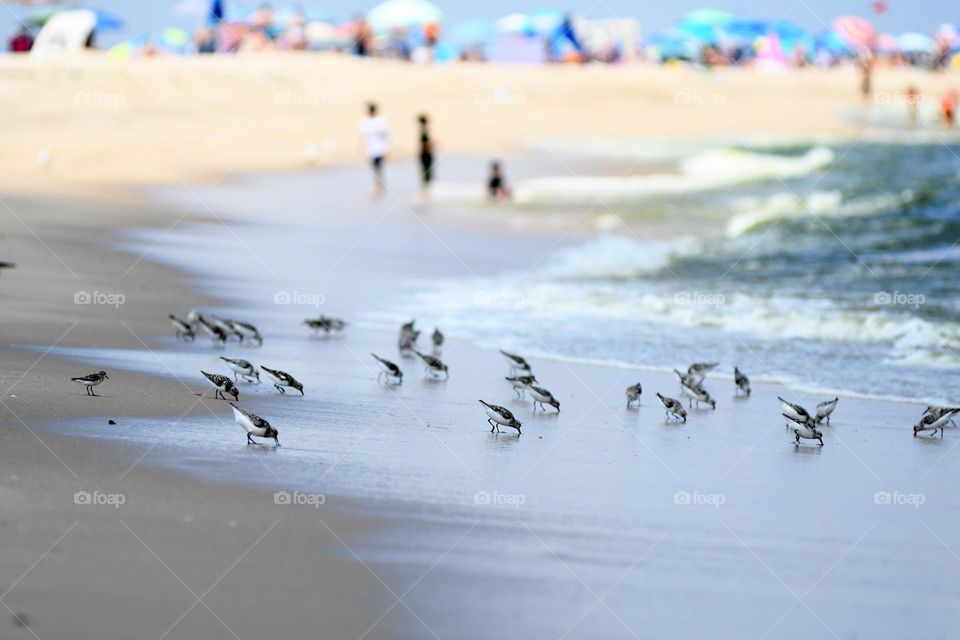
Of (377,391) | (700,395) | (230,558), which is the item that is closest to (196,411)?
(377,391)

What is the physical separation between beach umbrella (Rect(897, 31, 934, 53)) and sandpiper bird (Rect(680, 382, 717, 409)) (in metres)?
93.1

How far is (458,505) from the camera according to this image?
809 centimetres

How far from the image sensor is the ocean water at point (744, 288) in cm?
1384

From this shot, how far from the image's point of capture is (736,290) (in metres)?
17.9

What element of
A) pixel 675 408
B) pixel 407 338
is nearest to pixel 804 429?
pixel 675 408

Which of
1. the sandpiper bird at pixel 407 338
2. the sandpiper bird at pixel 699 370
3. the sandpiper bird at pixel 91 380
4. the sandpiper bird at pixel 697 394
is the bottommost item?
the sandpiper bird at pixel 407 338

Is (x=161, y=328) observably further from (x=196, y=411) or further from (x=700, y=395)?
(x=700, y=395)

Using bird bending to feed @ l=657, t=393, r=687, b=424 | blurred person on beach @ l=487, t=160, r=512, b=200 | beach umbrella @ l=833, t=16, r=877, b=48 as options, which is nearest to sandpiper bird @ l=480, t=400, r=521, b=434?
bird bending to feed @ l=657, t=393, r=687, b=424

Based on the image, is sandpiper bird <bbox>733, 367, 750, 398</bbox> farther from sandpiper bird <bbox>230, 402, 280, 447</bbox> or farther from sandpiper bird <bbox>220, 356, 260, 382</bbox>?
sandpiper bird <bbox>230, 402, 280, 447</bbox>

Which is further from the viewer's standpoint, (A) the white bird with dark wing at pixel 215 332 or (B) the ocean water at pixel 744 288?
(B) the ocean water at pixel 744 288

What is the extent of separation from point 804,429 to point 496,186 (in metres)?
17.9

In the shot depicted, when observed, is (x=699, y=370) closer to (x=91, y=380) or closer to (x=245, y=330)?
(x=245, y=330)

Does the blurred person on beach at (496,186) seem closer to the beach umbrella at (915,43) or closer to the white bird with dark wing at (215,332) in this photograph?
the white bird with dark wing at (215,332)

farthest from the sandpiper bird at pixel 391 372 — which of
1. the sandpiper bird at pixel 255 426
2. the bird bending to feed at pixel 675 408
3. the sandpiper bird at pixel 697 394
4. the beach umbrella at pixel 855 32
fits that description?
the beach umbrella at pixel 855 32
